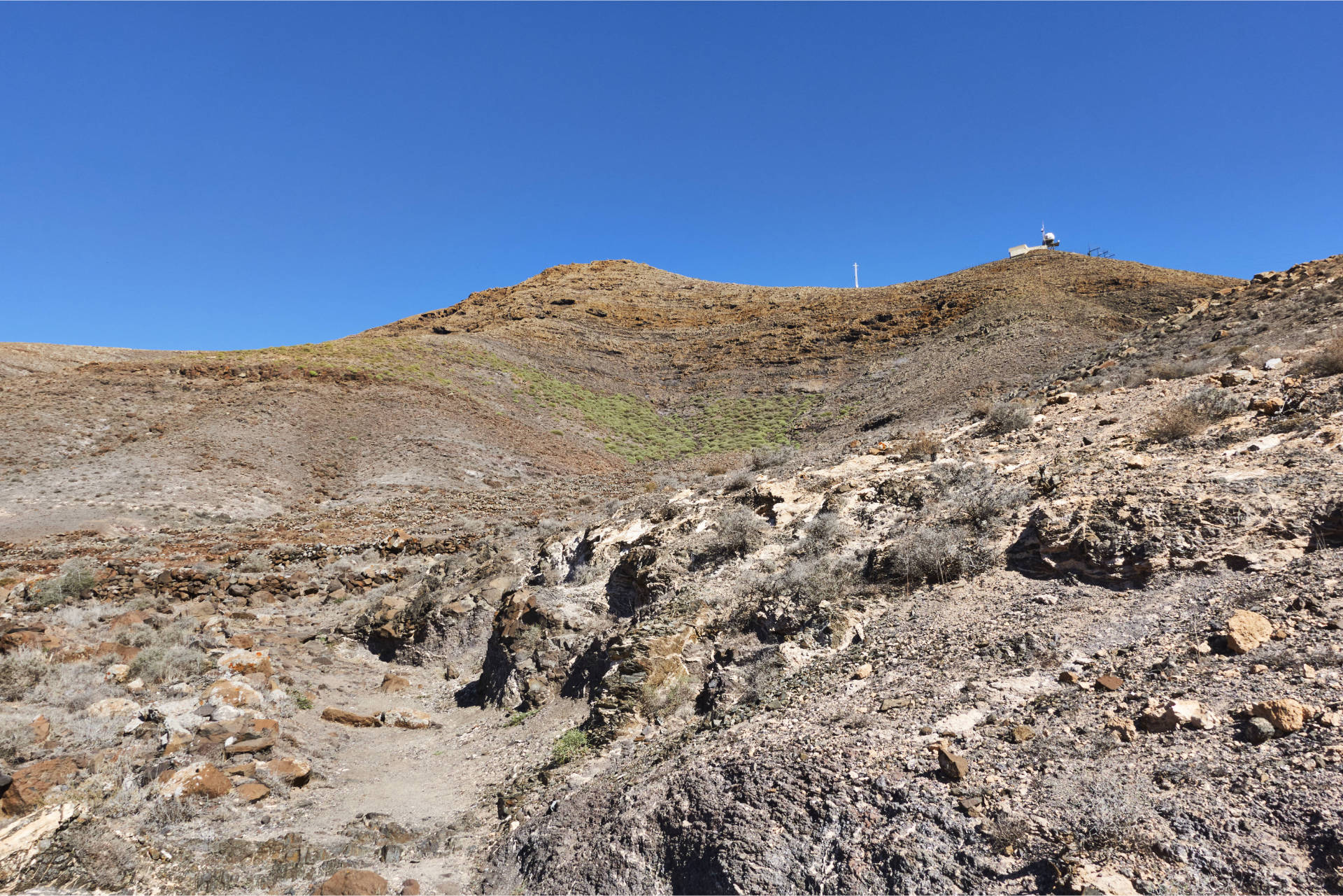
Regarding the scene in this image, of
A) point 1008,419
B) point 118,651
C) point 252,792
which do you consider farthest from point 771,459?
point 118,651

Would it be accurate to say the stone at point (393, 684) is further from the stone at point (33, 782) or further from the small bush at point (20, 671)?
the stone at point (33, 782)

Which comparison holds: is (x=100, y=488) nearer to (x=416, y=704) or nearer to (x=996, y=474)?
(x=416, y=704)

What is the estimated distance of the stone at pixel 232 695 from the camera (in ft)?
23.3

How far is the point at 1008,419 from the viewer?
9.78 meters

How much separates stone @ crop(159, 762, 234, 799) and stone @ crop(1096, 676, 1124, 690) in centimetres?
697

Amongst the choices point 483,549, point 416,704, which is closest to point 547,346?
point 483,549

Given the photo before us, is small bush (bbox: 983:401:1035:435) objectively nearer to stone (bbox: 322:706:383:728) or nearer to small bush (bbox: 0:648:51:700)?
stone (bbox: 322:706:383:728)

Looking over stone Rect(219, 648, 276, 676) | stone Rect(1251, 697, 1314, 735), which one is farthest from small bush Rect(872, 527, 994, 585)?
stone Rect(219, 648, 276, 676)

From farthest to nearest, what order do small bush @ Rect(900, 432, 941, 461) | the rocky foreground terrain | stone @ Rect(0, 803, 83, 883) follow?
small bush @ Rect(900, 432, 941, 461) < stone @ Rect(0, 803, 83, 883) < the rocky foreground terrain

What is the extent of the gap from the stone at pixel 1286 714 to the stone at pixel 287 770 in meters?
7.45

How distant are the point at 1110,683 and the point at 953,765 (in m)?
1.21

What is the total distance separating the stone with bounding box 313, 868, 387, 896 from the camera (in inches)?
177

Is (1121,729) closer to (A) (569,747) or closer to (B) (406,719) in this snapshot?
(A) (569,747)

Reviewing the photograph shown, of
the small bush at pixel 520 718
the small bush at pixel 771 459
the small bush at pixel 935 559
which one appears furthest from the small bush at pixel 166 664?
the small bush at pixel 771 459
